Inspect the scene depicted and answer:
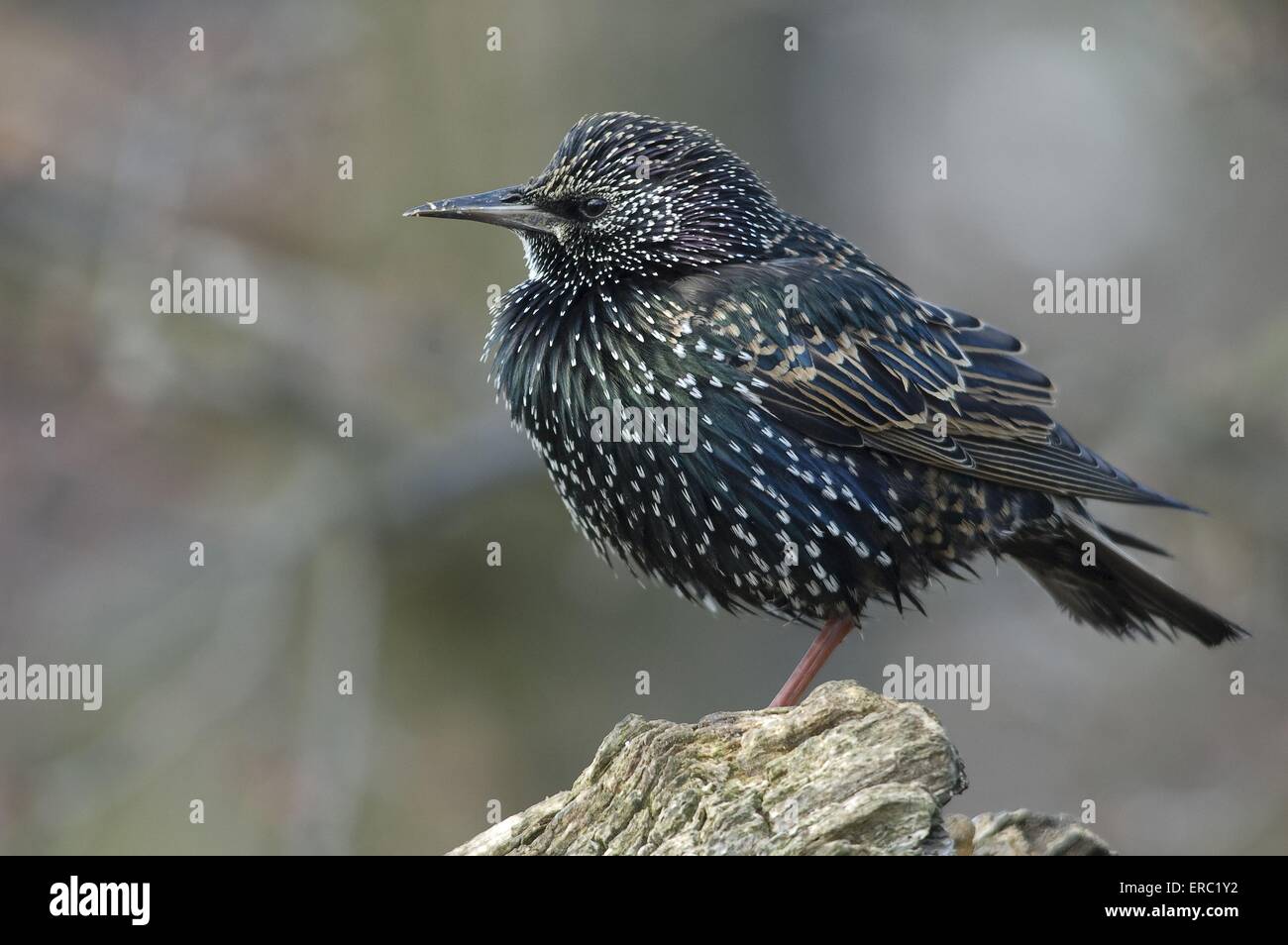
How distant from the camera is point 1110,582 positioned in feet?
19.1

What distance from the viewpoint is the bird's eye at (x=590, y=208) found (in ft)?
18.5

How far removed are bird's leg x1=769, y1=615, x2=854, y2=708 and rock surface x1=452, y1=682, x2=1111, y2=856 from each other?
125 cm

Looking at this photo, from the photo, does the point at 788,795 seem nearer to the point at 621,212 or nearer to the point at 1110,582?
the point at 1110,582

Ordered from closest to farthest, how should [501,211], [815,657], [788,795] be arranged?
[788,795]
[501,211]
[815,657]

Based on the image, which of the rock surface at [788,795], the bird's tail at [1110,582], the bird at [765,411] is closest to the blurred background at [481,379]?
the bird's tail at [1110,582]

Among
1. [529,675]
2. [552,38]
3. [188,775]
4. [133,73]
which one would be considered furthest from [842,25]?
[188,775]

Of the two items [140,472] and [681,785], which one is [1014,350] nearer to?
[681,785]

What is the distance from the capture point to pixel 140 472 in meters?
11.6

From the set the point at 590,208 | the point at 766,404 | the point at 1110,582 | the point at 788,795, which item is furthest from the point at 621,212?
the point at 788,795

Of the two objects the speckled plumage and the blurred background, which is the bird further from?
the blurred background

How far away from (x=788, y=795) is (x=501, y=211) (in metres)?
2.48

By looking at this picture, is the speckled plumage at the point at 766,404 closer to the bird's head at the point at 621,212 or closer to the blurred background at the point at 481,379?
the bird's head at the point at 621,212

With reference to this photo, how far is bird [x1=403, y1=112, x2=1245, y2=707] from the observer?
207 inches

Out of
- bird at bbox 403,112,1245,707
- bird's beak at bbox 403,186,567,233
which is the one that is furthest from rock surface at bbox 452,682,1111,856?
bird's beak at bbox 403,186,567,233
